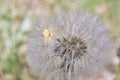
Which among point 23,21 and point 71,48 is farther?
point 23,21

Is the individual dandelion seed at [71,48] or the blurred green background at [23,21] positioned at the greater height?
the blurred green background at [23,21]

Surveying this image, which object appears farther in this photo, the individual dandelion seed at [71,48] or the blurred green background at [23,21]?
the blurred green background at [23,21]

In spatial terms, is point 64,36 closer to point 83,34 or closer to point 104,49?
point 83,34

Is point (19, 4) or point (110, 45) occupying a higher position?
point (19, 4)

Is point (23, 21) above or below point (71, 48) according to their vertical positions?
above

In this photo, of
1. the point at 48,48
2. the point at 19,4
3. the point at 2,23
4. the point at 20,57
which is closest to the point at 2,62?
the point at 20,57
